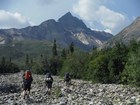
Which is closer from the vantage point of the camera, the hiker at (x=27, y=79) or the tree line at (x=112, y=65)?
the hiker at (x=27, y=79)

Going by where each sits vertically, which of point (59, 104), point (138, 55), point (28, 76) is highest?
point (138, 55)

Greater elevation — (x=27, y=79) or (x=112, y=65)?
(x=112, y=65)

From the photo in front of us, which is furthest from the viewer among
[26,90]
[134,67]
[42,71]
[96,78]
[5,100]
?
[42,71]

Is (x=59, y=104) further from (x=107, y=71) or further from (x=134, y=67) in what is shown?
(x=107, y=71)

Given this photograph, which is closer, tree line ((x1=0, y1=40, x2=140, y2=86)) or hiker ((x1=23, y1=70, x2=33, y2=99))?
hiker ((x1=23, y1=70, x2=33, y2=99))

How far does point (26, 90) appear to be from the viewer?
40.0m

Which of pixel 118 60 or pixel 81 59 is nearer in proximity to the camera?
pixel 118 60

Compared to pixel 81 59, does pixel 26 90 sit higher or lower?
lower

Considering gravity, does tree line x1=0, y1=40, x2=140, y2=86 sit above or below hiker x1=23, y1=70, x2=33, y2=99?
above

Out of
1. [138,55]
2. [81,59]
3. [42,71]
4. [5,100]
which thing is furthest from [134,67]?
[42,71]

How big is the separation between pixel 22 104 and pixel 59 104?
313 centimetres

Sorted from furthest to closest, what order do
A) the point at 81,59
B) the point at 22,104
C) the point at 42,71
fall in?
the point at 42,71, the point at 81,59, the point at 22,104

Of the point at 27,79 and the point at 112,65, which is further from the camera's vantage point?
the point at 112,65

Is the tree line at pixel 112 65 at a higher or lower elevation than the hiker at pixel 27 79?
higher
